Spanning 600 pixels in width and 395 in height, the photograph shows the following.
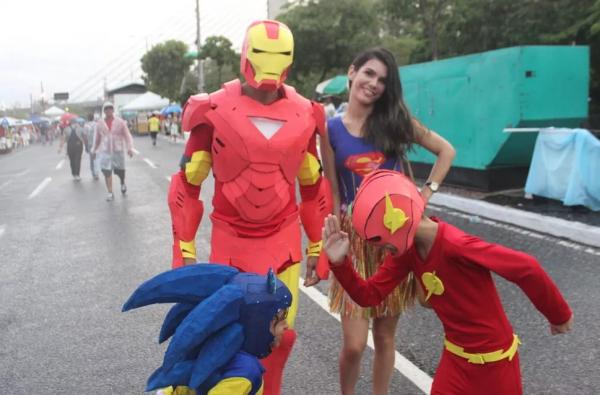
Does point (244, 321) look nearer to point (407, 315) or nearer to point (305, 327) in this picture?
point (305, 327)

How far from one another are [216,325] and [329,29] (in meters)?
26.5

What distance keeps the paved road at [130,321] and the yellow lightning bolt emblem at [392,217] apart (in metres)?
1.73

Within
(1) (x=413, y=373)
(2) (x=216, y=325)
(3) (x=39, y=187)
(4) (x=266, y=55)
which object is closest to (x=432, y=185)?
(4) (x=266, y=55)

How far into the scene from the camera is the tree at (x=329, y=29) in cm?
2698

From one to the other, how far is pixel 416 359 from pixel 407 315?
84 cm

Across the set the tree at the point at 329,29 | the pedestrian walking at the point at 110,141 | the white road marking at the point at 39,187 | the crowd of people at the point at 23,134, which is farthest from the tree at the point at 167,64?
the pedestrian walking at the point at 110,141

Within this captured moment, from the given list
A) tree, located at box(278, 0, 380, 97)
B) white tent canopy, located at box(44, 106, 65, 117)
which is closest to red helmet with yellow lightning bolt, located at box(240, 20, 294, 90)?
tree, located at box(278, 0, 380, 97)

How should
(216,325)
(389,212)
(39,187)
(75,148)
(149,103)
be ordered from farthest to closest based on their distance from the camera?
(149,103) < (75,148) < (39,187) < (389,212) < (216,325)

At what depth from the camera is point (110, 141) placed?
11000 millimetres

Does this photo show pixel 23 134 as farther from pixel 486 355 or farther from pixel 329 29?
pixel 486 355

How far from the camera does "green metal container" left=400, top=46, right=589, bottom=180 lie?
8938 mm

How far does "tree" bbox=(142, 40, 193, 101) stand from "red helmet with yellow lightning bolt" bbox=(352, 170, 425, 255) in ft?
166

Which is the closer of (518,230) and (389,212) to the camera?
(389,212)

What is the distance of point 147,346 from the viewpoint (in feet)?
13.7
